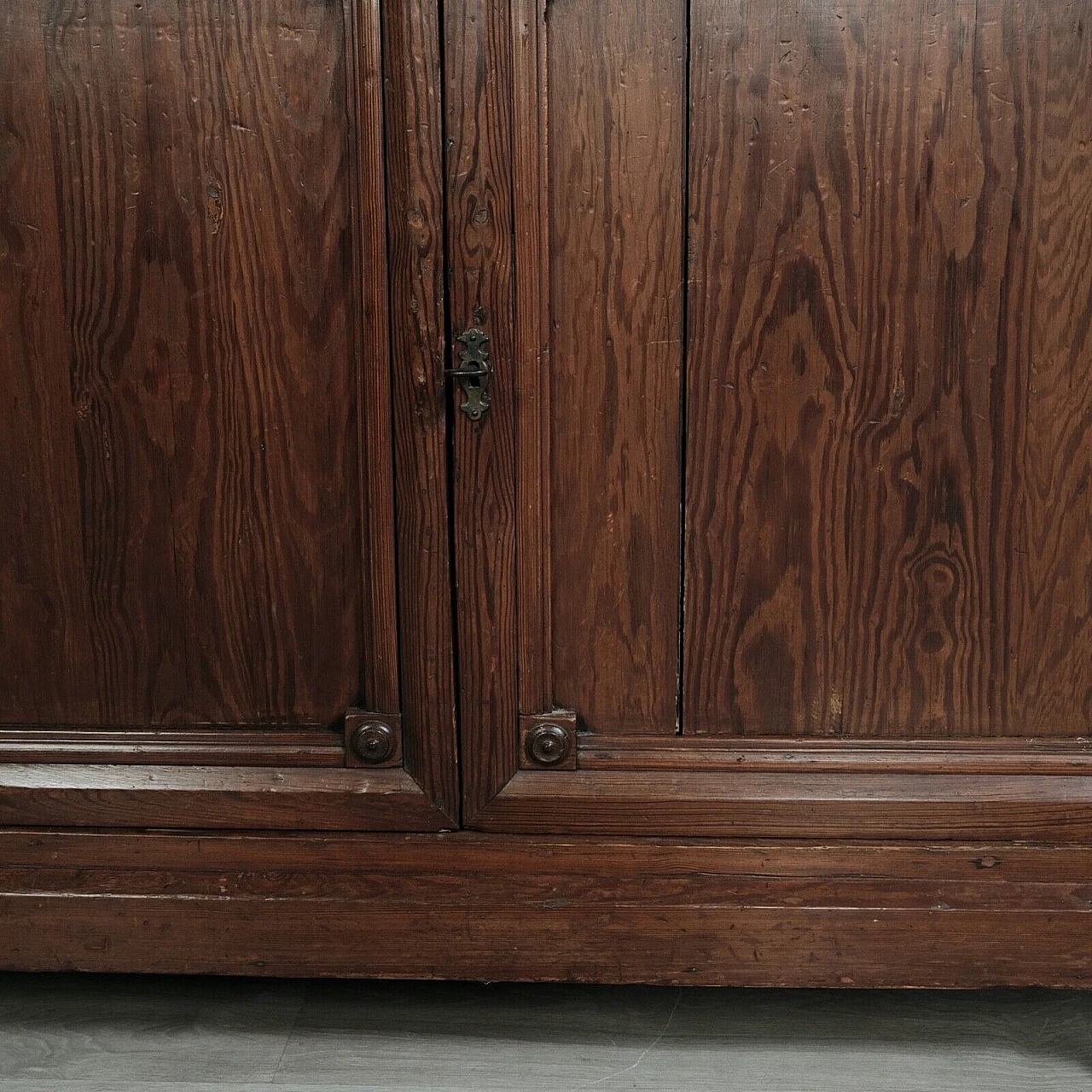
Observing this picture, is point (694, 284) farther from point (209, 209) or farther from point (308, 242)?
point (209, 209)

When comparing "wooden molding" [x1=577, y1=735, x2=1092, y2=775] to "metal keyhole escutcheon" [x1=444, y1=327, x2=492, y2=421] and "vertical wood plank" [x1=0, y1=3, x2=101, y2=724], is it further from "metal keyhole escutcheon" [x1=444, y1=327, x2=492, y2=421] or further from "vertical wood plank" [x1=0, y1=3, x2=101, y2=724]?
"vertical wood plank" [x1=0, y1=3, x2=101, y2=724]

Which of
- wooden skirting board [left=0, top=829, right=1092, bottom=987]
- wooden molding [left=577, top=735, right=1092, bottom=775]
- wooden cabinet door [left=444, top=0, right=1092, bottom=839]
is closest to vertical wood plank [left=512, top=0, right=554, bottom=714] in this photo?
wooden cabinet door [left=444, top=0, right=1092, bottom=839]

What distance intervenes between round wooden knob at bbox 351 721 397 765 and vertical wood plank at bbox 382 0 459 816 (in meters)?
0.02

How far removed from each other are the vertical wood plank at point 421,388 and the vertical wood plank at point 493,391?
0.6 inches

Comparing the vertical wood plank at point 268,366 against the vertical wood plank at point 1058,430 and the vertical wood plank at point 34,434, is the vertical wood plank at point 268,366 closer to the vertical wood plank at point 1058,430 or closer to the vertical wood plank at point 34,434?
the vertical wood plank at point 34,434

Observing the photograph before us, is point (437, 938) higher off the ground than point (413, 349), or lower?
lower

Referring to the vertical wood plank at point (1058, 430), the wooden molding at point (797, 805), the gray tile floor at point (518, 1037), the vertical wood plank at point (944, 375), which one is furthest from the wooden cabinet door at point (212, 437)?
the vertical wood plank at point (1058, 430)

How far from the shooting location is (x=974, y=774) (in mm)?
1192

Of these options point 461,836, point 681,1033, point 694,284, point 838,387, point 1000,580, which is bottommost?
point 681,1033

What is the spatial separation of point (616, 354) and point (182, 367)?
478 mm

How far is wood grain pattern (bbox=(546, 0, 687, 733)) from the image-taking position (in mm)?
1107

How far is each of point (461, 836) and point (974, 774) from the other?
0.58m

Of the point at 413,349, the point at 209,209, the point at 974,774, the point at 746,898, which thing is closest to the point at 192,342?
the point at 209,209

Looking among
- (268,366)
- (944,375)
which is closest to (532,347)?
(268,366)
